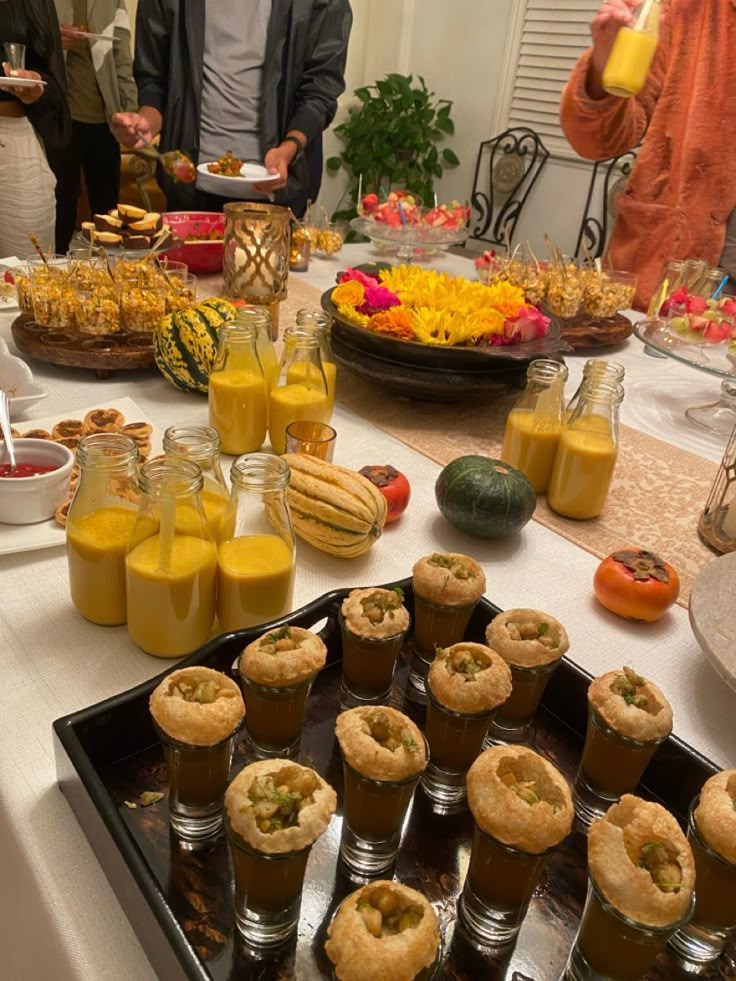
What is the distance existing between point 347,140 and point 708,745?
475 cm

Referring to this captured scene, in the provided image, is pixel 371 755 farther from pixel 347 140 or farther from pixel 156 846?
pixel 347 140

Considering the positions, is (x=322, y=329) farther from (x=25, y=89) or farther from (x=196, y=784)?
(x=25, y=89)

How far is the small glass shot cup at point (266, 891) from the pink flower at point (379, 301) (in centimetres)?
106

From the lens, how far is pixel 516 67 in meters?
4.19

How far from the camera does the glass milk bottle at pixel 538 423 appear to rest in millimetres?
1128

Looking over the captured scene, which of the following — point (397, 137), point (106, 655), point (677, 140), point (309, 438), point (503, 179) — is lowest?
point (106, 655)

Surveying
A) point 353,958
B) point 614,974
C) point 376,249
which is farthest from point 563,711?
point 376,249

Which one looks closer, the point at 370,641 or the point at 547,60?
the point at 370,641

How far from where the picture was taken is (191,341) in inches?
51.5

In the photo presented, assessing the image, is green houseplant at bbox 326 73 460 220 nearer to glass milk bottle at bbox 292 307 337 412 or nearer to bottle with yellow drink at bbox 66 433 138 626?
glass milk bottle at bbox 292 307 337 412

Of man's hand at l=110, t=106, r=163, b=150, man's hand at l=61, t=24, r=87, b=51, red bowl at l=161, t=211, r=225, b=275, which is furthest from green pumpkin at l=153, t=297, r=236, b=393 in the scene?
man's hand at l=61, t=24, r=87, b=51

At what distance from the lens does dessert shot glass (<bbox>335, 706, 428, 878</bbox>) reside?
53cm

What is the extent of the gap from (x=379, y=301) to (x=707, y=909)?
3.64 feet

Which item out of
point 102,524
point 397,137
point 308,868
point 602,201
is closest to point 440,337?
point 102,524
